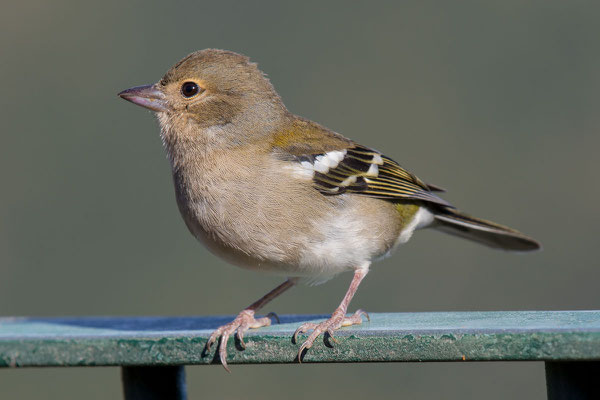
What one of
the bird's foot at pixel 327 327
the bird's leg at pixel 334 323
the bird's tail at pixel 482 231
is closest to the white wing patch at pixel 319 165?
the bird's leg at pixel 334 323

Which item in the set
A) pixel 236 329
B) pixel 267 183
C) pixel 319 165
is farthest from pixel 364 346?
pixel 319 165

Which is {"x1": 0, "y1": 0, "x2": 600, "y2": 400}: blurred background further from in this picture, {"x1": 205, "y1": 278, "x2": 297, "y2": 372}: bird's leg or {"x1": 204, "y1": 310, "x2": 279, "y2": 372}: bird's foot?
{"x1": 204, "y1": 310, "x2": 279, "y2": 372}: bird's foot

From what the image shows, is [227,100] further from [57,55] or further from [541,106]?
[57,55]

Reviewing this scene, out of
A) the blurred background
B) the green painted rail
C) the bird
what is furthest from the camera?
the blurred background

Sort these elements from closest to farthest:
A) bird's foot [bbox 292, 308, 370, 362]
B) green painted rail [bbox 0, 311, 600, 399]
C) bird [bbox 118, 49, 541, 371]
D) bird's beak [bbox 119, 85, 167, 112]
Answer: green painted rail [bbox 0, 311, 600, 399] < bird's foot [bbox 292, 308, 370, 362] < bird [bbox 118, 49, 541, 371] < bird's beak [bbox 119, 85, 167, 112]

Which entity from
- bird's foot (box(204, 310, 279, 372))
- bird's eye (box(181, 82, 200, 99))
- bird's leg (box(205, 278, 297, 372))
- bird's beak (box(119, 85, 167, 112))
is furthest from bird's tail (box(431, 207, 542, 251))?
bird's beak (box(119, 85, 167, 112))

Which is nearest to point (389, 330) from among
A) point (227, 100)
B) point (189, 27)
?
point (227, 100)
